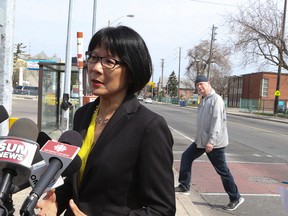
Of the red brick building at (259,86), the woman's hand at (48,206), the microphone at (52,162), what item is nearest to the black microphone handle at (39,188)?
the microphone at (52,162)

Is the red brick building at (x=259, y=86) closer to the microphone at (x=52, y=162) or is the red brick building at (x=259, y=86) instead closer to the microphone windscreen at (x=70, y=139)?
the microphone windscreen at (x=70, y=139)

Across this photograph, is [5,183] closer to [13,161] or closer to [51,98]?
[13,161]

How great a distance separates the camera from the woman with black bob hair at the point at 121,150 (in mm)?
1701

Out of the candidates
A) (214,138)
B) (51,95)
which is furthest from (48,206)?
(51,95)

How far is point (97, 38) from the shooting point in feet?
6.42

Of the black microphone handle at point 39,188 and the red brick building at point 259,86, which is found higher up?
the red brick building at point 259,86

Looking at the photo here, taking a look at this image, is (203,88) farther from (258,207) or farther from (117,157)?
(117,157)

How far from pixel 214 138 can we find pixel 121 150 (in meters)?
4.05

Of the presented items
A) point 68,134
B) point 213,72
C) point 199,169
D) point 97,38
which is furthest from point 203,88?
point 213,72

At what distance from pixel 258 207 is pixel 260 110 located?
152 feet

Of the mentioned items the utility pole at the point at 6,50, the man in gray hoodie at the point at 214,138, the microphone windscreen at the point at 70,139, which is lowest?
the man in gray hoodie at the point at 214,138

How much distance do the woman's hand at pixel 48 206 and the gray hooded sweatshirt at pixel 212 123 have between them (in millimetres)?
4006

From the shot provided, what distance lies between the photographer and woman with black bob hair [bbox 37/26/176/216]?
67.0 inches

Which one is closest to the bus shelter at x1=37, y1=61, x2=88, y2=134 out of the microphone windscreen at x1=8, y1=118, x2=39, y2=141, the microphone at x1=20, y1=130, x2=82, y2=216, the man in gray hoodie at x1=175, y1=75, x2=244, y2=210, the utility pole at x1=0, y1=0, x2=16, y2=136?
the man in gray hoodie at x1=175, y1=75, x2=244, y2=210
